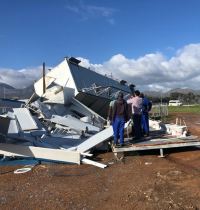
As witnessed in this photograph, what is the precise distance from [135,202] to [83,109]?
1409cm

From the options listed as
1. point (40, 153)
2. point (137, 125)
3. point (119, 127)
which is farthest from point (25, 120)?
point (119, 127)

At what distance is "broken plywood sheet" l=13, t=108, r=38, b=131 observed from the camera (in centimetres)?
1366

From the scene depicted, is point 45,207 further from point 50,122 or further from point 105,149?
point 50,122

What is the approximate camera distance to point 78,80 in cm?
2148

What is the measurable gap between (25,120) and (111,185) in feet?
24.3

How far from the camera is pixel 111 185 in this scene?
7578 mm

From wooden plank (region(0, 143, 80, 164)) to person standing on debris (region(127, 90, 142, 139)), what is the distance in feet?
9.16

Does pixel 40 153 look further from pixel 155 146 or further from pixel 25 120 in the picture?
pixel 25 120

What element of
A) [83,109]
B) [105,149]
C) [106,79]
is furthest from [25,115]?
[106,79]

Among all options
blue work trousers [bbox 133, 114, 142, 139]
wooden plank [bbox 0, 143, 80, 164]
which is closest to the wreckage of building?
wooden plank [bbox 0, 143, 80, 164]

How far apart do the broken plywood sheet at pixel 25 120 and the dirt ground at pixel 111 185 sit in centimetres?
343

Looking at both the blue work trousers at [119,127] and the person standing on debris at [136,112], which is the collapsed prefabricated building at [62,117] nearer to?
the blue work trousers at [119,127]

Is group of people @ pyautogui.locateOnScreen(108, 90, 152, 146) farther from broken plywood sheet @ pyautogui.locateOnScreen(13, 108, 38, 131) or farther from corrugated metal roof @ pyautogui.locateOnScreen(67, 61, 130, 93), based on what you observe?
corrugated metal roof @ pyautogui.locateOnScreen(67, 61, 130, 93)

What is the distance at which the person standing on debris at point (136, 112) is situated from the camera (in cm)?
1209
